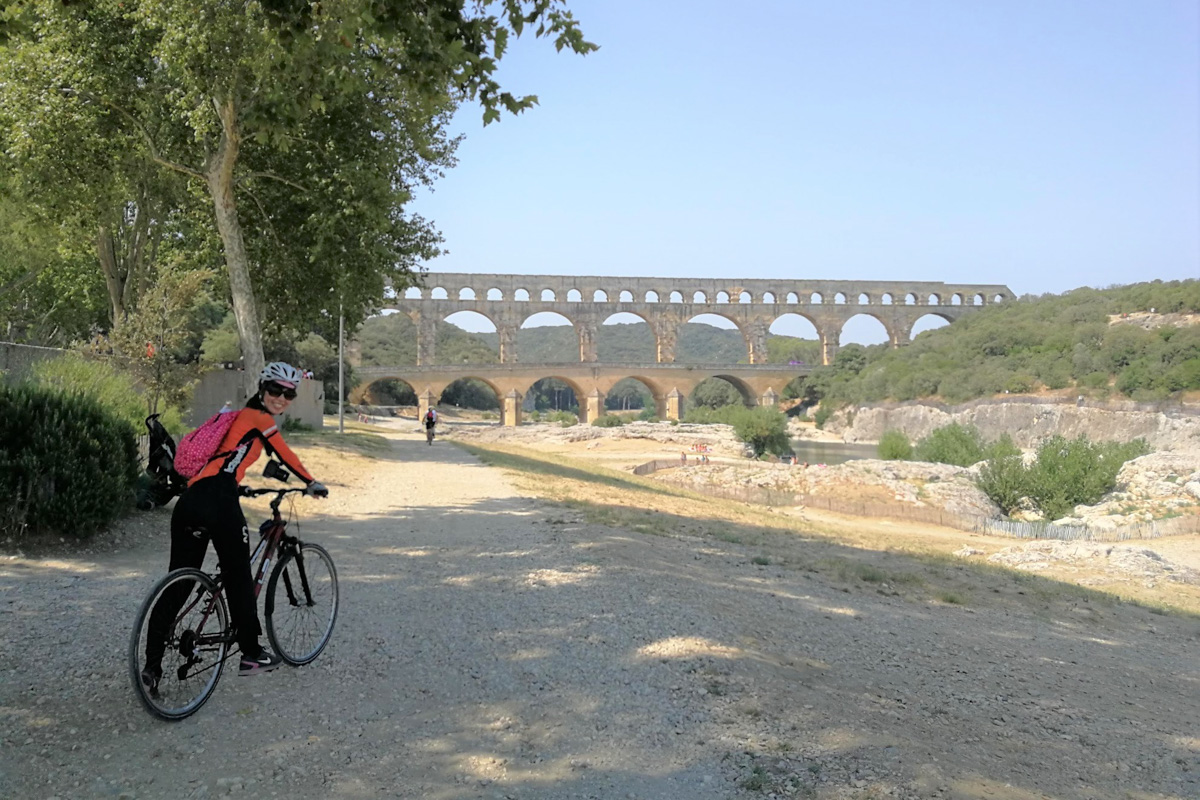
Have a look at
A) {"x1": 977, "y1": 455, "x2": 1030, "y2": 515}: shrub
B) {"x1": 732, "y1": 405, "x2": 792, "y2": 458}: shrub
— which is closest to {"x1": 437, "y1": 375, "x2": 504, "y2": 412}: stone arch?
{"x1": 732, "y1": 405, "x2": 792, "y2": 458}: shrub

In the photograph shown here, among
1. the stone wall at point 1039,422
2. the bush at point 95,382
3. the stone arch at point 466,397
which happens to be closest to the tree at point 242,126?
the bush at point 95,382

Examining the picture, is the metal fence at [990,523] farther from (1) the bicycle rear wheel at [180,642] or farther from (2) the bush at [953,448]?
(1) the bicycle rear wheel at [180,642]

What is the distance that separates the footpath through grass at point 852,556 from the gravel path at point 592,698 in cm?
128

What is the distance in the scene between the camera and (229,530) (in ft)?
10.9

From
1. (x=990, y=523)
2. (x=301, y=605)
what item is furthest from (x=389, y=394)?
(x=301, y=605)

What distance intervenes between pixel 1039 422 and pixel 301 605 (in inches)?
1974

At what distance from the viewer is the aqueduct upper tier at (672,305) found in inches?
2899

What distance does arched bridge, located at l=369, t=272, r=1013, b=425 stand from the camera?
6562 centimetres

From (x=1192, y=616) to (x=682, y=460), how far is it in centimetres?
2155

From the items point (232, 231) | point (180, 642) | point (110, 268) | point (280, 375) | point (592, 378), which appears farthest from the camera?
point (592, 378)

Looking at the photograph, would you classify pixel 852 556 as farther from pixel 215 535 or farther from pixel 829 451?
pixel 829 451

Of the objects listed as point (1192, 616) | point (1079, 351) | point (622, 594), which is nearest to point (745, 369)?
point (1079, 351)

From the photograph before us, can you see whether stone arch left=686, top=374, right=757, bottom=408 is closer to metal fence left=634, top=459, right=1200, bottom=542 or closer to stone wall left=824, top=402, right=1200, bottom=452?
stone wall left=824, top=402, right=1200, bottom=452

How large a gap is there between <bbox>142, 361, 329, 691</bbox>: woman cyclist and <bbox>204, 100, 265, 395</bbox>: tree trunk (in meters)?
11.2
